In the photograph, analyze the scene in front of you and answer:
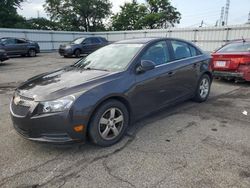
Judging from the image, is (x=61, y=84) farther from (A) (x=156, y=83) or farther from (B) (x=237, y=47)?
(B) (x=237, y=47)

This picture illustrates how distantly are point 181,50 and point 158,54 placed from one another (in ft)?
2.95

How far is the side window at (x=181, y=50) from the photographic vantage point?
4.70 metres

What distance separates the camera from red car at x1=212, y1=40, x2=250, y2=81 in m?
6.88

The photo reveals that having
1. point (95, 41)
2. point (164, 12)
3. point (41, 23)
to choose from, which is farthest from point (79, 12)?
point (95, 41)

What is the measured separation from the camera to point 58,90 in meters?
3.10

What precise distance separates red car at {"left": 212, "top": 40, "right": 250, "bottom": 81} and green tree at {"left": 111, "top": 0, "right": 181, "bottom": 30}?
1343 inches

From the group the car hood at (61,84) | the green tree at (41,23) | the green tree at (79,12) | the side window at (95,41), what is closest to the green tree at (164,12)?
the green tree at (79,12)

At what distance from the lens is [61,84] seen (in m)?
3.30

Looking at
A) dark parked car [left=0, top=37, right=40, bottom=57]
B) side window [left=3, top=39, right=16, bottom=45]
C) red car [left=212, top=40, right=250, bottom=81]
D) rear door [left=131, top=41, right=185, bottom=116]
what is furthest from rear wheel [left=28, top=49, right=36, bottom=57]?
A: rear door [left=131, top=41, right=185, bottom=116]

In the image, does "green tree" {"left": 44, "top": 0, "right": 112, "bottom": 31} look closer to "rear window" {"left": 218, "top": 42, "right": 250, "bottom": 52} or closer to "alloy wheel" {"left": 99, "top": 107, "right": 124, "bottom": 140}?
"rear window" {"left": 218, "top": 42, "right": 250, "bottom": 52}

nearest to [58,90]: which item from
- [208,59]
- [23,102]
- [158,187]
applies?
[23,102]

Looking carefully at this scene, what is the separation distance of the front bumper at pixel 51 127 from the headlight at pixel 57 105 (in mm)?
60

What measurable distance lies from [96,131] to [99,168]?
54 centimetres

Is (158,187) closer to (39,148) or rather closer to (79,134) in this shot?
(79,134)
